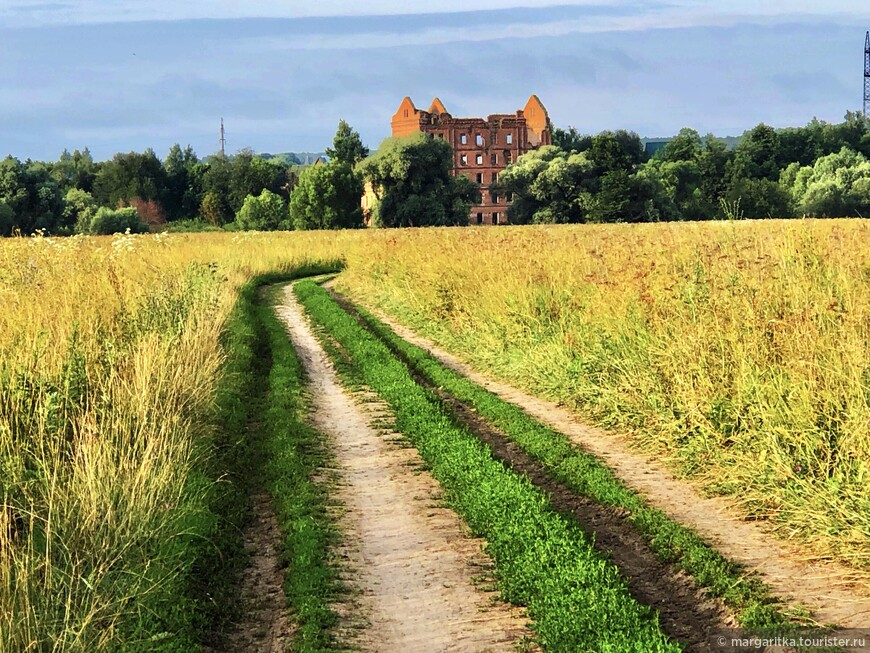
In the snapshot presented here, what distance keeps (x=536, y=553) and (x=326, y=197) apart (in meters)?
62.5

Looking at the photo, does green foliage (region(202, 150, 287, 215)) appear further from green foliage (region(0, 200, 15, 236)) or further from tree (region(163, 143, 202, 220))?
green foliage (region(0, 200, 15, 236))

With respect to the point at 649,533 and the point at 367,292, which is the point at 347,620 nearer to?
the point at 649,533

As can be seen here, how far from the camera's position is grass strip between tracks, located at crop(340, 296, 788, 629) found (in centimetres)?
478

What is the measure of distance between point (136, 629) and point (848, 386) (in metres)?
4.85

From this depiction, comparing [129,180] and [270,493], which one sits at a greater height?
[129,180]

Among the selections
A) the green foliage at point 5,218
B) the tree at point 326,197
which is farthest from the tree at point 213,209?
the green foliage at point 5,218

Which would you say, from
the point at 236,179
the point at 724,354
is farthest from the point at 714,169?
the point at 724,354

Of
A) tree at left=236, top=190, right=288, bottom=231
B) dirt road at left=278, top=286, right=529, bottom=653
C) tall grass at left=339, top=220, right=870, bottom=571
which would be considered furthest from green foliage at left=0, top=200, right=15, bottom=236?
dirt road at left=278, top=286, right=529, bottom=653

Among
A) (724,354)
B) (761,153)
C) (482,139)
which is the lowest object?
(724,354)

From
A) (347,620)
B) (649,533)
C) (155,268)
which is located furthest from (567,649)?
(155,268)

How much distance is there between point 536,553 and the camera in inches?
213

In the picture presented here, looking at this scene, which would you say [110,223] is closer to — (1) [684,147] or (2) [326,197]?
(2) [326,197]

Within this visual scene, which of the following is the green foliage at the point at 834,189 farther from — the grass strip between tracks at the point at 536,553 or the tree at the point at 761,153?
the grass strip between tracks at the point at 536,553

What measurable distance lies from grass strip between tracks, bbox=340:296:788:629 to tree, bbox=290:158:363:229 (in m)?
56.3
